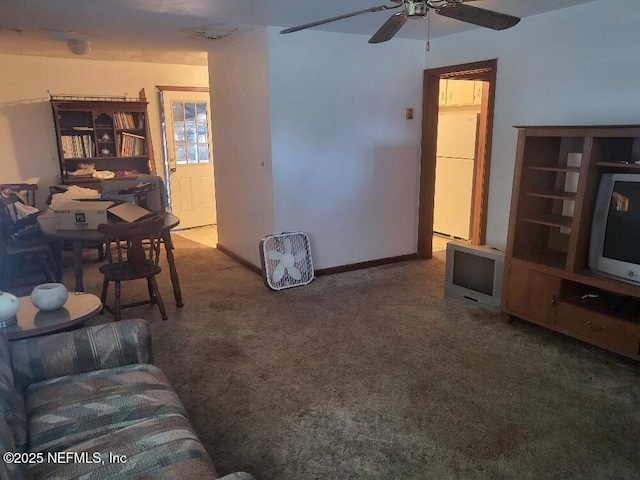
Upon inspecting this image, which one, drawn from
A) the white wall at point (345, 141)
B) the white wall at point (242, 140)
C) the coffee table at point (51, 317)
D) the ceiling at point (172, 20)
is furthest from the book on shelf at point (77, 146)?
the coffee table at point (51, 317)

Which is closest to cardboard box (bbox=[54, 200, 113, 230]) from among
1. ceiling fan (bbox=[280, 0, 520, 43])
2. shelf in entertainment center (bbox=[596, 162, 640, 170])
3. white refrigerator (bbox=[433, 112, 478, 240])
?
ceiling fan (bbox=[280, 0, 520, 43])

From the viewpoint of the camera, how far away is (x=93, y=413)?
166 centimetres

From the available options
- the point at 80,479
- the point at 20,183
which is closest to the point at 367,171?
the point at 80,479

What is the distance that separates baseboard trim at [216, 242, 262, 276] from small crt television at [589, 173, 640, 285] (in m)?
2.88

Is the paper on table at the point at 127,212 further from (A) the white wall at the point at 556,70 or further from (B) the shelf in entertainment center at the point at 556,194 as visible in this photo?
(A) the white wall at the point at 556,70

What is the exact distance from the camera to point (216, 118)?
5.12 m

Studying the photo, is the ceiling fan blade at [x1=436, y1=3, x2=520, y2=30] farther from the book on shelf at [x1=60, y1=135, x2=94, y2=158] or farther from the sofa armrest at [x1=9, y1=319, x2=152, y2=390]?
the book on shelf at [x1=60, y1=135, x2=94, y2=158]

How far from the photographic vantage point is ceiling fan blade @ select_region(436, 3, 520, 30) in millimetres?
2109

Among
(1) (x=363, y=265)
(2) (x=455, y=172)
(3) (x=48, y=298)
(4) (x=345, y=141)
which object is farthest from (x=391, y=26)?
(2) (x=455, y=172)

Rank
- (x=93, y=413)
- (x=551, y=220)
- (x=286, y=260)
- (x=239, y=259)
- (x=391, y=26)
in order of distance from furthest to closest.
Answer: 1. (x=239, y=259)
2. (x=286, y=260)
3. (x=551, y=220)
4. (x=391, y=26)
5. (x=93, y=413)

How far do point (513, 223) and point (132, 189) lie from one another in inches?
136

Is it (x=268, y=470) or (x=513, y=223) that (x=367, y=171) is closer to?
(x=513, y=223)

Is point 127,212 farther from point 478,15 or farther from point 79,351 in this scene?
point 478,15

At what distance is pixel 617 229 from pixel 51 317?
124 inches
